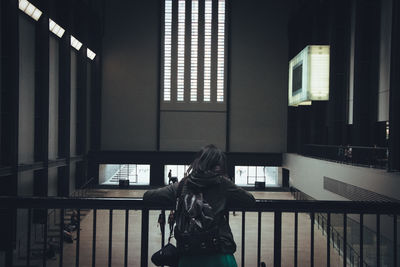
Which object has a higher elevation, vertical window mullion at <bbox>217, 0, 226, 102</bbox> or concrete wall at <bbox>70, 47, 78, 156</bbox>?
vertical window mullion at <bbox>217, 0, 226, 102</bbox>

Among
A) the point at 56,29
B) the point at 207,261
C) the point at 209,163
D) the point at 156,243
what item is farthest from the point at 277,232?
the point at 56,29

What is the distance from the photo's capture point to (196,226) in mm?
1795

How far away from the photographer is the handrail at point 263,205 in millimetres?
2238

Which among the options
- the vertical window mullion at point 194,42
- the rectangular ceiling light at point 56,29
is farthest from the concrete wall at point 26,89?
the vertical window mullion at point 194,42

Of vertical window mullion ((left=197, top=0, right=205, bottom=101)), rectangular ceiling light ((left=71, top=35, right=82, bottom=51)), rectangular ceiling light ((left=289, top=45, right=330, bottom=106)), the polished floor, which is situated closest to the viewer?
the polished floor

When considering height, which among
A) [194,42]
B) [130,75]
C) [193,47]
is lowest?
[130,75]

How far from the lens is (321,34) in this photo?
19.2 meters

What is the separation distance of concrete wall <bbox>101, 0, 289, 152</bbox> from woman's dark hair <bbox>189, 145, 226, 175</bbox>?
859 inches

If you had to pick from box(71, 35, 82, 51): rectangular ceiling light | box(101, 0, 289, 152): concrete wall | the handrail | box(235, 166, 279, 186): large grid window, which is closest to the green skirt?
the handrail

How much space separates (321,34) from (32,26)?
14519mm

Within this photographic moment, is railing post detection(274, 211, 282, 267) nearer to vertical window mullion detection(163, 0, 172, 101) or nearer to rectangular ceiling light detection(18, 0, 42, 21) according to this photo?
rectangular ceiling light detection(18, 0, 42, 21)

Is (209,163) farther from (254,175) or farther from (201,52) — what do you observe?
(254,175)

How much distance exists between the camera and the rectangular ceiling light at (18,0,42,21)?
12.9m

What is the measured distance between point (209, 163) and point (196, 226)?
335mm
